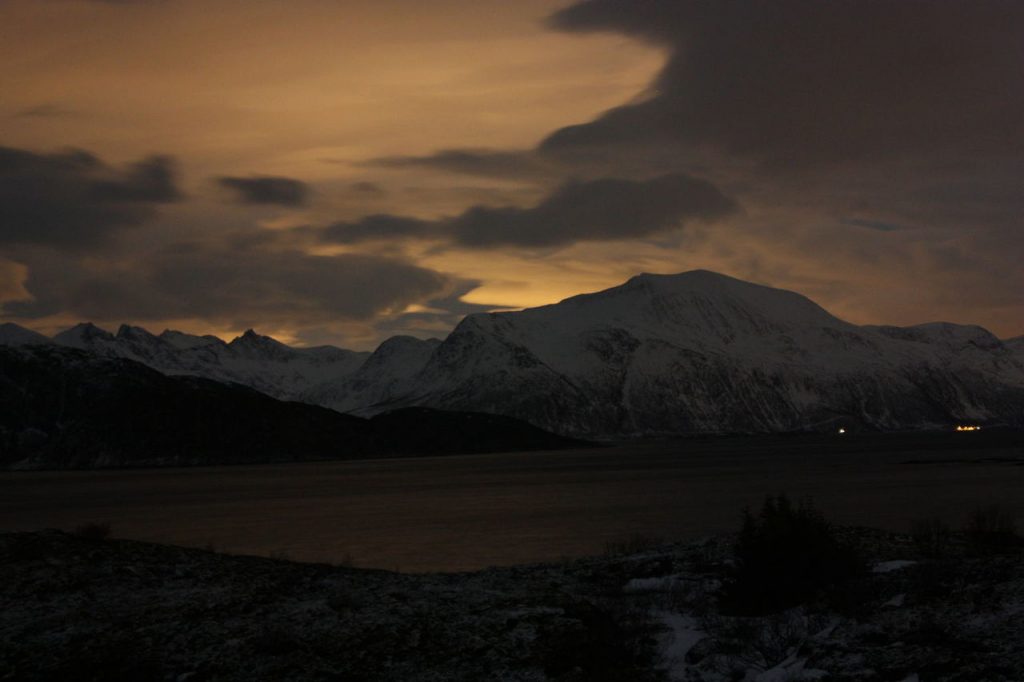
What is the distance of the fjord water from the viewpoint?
6769cm

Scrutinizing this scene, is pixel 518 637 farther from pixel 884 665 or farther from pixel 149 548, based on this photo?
pixel 149 548

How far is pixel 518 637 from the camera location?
19.6 m

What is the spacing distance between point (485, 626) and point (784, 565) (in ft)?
22.6

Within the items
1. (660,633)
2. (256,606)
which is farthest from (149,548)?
(660,633)

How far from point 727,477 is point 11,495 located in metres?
106

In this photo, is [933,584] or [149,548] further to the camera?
[149,548]

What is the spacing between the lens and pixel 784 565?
22.5 m

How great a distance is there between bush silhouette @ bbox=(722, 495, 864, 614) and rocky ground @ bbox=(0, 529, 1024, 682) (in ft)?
2.21

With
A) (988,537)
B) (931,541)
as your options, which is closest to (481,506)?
(988,537)

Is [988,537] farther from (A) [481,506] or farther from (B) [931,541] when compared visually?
(A) [481,506]

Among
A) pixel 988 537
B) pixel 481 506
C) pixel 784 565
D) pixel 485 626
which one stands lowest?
pixel 481 506

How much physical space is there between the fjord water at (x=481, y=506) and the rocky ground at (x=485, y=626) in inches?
448

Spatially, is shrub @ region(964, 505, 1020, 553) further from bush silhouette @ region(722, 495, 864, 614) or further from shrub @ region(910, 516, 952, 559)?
bush silhouette @ region(722, 495, 864, 614)

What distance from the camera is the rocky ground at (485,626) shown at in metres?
17.5
